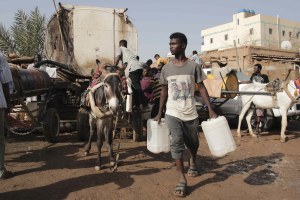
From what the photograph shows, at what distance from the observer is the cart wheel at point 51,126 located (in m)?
8.12

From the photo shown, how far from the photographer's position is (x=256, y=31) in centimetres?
4728

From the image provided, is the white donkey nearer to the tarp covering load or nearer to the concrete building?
the tarp covering load

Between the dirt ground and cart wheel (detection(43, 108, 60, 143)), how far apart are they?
0.23 meters

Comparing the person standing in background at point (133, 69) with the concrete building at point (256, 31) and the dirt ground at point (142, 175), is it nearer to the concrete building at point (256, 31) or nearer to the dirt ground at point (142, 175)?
the dirt ground at point (142, 175)

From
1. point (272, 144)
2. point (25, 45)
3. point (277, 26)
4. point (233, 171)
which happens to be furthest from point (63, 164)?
point (277, 26)

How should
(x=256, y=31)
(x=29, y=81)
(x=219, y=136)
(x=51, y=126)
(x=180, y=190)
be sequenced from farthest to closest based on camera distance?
1. (x=256, y=31)
2. (x=51, y=126)
3. (x=29, y=81)
4. (x=219, y=136)
5. (x=180, y=190)

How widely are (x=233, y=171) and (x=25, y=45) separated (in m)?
13.7

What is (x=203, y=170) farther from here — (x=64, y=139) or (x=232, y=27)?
(x=232, y=27)

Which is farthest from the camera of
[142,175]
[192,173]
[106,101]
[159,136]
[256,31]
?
[256,31]

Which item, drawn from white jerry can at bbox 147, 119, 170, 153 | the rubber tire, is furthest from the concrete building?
white jerry can at bbox 147, 119, 170, 153

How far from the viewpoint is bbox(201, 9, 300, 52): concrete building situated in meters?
46.9

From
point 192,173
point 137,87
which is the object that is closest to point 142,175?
point 192,173

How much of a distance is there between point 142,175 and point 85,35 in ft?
22.4

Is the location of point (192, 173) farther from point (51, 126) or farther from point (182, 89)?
point (51, 126)
